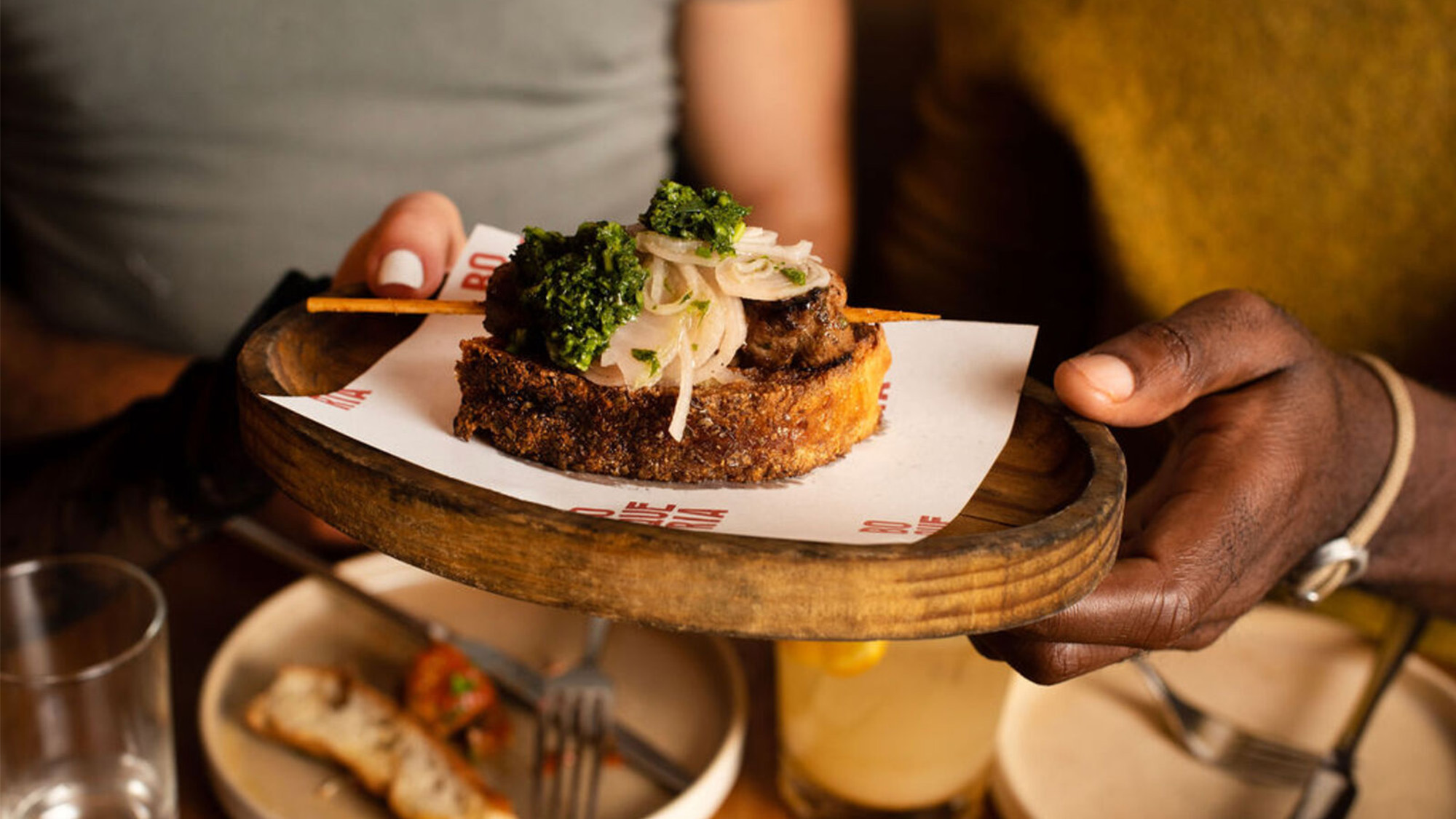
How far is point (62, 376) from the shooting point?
9.35 ft

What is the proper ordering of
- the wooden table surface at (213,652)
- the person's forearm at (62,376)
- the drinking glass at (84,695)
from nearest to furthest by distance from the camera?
the drinking glass at (84,695) < the wooden table surface at (213,652) < the person's forearm at (62,376)

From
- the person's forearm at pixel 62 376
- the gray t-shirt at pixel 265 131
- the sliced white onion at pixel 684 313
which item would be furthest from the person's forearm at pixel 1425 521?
the person's forearm at pixel 62 376

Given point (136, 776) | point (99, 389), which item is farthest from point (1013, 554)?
point (99, 389)

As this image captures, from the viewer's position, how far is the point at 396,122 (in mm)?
2732

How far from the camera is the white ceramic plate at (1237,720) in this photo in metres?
1.72

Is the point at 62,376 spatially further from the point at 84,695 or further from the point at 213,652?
the point at 84,695

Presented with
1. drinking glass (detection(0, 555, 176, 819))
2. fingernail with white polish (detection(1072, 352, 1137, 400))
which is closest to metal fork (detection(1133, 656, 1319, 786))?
fingernail with white polish (detection(1072, 352, 1137, 400))

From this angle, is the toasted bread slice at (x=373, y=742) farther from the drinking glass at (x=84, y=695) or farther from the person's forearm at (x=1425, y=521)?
the person's forearm at (x=1425, y=521)

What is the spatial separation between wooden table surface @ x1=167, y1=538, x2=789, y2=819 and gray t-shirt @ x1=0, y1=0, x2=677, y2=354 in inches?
35.7

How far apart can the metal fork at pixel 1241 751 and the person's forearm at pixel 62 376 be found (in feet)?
7.89

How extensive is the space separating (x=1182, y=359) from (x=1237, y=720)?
0.87m

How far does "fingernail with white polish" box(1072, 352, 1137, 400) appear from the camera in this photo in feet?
4.25

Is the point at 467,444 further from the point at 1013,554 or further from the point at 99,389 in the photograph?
the point at 99,389

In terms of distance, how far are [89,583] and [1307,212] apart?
259 cm
